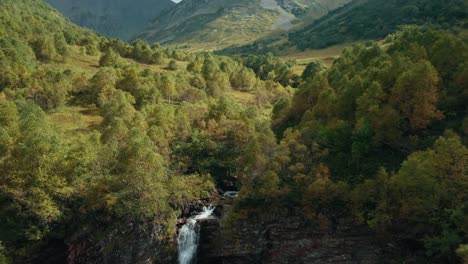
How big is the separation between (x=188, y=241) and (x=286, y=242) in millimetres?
16220

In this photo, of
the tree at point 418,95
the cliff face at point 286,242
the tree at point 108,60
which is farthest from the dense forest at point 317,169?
the tree at point 108,60

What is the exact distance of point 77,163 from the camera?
66938 mm

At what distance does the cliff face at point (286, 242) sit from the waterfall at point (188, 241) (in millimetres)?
1236

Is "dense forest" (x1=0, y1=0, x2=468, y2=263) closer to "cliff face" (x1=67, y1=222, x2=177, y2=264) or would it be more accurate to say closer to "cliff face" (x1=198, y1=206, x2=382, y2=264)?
"cliff face" (x1=67, y1=222, x2=177, y2=264)

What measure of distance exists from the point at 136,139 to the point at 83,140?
14474 mm

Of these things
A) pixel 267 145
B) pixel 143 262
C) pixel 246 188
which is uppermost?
pixel 267 145

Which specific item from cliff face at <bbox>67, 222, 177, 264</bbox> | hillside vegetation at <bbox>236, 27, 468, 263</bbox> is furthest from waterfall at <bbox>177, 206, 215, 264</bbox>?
hillside vegetation at <bbox>236, 27, 468, 263</bbox>

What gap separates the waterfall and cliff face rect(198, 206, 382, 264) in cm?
124

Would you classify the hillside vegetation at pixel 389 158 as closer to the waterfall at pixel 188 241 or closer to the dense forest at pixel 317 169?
the dense forest at pixel 317 169

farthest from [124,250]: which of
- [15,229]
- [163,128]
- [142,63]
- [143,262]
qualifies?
[142,63]

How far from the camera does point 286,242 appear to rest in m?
61.0

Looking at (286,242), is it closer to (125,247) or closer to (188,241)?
(188,241)

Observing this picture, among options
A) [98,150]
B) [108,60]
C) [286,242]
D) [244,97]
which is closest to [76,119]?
[98,150]

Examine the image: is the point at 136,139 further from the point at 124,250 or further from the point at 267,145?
the point at 267,145
